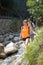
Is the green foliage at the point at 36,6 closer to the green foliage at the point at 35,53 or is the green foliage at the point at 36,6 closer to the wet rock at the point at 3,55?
the wet rock at the point at 3,55

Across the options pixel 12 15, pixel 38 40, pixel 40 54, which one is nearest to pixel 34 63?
pixel 40 54

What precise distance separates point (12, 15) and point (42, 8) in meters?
8.27

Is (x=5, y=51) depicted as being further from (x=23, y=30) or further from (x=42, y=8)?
(x=23, y=30)

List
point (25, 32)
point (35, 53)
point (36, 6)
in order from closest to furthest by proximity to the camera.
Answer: point (35, 53)
point (25, 32)
point (36, 6)

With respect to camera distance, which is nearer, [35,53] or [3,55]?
[35,53]

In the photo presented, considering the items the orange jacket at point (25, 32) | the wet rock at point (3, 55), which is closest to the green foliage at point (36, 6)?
the wet rock at point (3, 55)

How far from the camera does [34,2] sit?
13.6 meters

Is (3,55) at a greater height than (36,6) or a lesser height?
lesser

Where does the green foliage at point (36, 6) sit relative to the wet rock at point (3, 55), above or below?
above

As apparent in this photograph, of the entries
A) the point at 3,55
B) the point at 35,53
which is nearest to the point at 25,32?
the point at 35,53

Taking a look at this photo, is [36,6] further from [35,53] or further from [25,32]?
[35,53]

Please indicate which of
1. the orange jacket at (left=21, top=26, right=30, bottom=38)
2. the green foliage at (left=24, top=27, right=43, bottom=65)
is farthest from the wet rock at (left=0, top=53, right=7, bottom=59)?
the green foliage at (left=24, top=27, right=43, bottom=65)

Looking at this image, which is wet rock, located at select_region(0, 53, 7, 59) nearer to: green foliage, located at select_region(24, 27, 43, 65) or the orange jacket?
the orange jacket

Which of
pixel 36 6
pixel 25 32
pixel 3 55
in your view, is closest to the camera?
pixel 25 32
